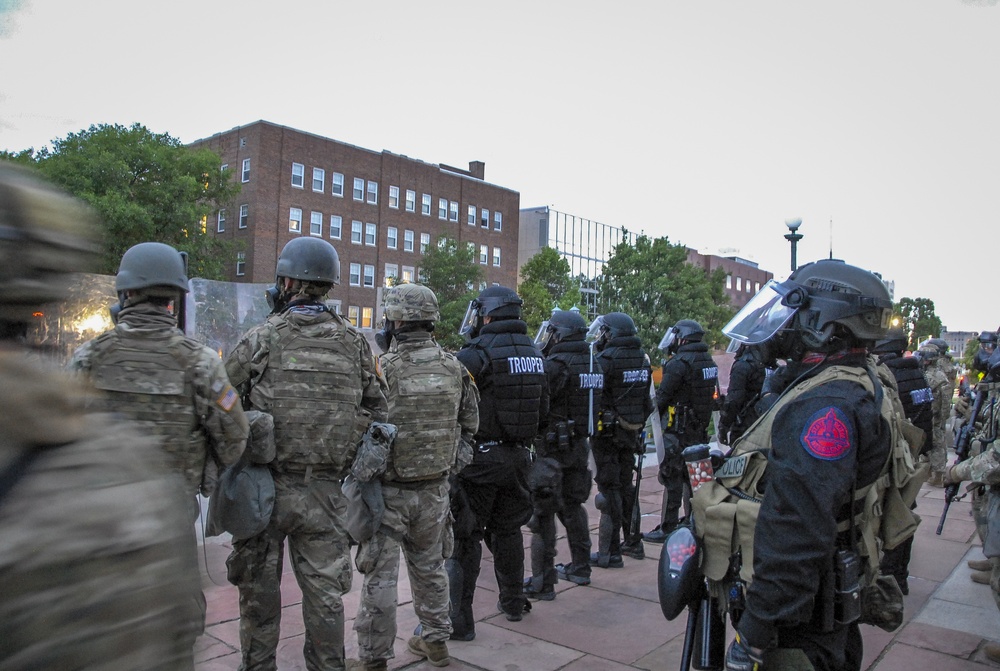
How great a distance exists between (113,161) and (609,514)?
109ft

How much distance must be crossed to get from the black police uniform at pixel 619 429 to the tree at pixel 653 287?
122 ft

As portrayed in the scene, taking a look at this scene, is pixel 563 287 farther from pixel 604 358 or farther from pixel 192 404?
pixel 192 404

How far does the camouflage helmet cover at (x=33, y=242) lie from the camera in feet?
3.07

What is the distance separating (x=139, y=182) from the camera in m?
34.8

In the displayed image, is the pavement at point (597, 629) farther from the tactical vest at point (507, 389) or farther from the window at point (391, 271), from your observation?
the window at point (391, 271)

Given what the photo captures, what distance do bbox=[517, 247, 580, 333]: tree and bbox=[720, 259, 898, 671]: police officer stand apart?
4798 centimetres

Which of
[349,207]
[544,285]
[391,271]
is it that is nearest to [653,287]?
[544,285]

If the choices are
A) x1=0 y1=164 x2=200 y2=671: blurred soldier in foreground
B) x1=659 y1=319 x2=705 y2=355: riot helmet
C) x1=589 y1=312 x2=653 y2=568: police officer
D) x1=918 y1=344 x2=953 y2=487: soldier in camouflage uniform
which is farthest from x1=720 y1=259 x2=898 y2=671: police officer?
x1=918 y1=344 x2=953 y2=487: soldier in camouflage uniform

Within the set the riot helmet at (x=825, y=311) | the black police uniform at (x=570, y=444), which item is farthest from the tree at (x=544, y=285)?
the riot helmet at (x=825, y=311)

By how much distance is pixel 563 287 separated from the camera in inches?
2200

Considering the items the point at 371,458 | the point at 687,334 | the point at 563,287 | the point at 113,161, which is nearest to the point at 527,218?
the point at 563,287

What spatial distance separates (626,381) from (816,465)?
489 cm

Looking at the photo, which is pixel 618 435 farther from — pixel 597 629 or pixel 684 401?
pixel 597 629

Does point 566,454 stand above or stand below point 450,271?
below
